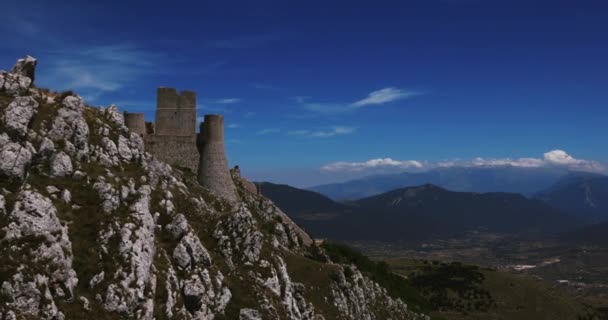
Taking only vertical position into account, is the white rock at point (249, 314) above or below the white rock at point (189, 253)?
below

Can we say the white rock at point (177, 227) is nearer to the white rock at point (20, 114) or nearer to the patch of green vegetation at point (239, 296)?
the patch of green vegetation at point (239, 296)

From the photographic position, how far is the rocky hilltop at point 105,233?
2880 centimetres

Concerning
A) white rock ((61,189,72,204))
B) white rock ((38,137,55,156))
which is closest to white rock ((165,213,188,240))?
white rock ((61,189,72,204))

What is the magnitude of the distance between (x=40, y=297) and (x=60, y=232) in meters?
4.63

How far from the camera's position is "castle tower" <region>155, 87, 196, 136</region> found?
6025 centimetres

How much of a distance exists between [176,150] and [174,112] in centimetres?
443

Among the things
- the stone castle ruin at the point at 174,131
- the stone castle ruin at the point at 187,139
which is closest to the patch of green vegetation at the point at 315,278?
the stone castle ruin at the point at 187,139

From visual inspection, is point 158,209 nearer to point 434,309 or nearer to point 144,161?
point 144,161

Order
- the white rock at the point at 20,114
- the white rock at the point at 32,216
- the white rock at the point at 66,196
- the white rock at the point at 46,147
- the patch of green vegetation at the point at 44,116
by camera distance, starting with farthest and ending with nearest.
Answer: the patch of green vegetation at the point at 44,116 → the white rock at the point at 46,147 → the white rock at the point at 20,114 → the white rock at the point at 66,196 → the white rock at the point at 32,216

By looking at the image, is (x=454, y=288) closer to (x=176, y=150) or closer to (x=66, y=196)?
(x=176, y=150)

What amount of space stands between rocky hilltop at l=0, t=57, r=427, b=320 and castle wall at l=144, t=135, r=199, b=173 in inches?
424

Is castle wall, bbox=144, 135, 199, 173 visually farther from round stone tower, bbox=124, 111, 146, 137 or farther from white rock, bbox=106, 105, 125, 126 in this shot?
white rock, bbox=106, 105, 125, 126

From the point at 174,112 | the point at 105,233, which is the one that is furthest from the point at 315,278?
the point at 105,233

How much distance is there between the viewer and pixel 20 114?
35438 millimetres
